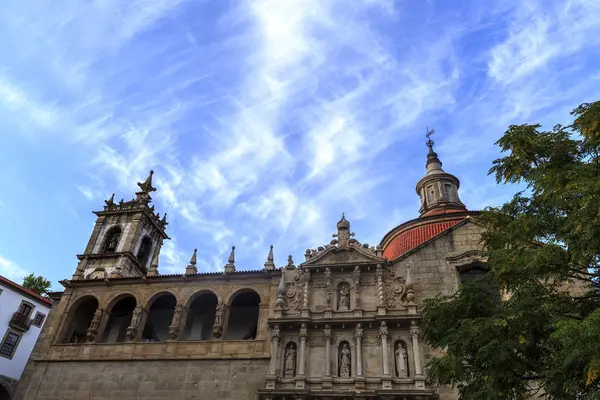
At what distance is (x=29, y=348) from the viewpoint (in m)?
33.9

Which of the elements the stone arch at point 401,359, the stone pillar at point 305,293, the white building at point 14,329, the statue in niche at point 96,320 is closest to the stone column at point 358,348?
the stone arch at point 401,359

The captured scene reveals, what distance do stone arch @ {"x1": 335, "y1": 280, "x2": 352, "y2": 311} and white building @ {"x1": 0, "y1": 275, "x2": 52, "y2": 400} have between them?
25.3m

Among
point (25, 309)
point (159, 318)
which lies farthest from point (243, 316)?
point (25, 309)

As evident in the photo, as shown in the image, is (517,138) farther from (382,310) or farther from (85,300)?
(85,300)

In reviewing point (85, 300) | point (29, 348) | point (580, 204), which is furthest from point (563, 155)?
point (29, 348)

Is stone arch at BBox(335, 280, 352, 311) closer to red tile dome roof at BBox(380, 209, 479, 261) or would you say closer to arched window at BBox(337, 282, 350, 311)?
arched window at BBox(337, 282, 350, 311)

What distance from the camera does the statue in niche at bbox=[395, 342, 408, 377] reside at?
17.9 meters

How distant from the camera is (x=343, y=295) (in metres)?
20.9

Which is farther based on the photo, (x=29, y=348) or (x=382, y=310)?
(x=29, y=348)

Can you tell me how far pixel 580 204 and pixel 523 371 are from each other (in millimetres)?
4039

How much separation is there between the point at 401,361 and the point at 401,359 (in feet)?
0.29

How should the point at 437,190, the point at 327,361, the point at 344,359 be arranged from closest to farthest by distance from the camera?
the point at 327,361
the point at 344,359
the point at 437,190

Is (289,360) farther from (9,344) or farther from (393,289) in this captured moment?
(9,344)

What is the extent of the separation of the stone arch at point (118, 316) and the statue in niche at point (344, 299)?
11.2 metres
